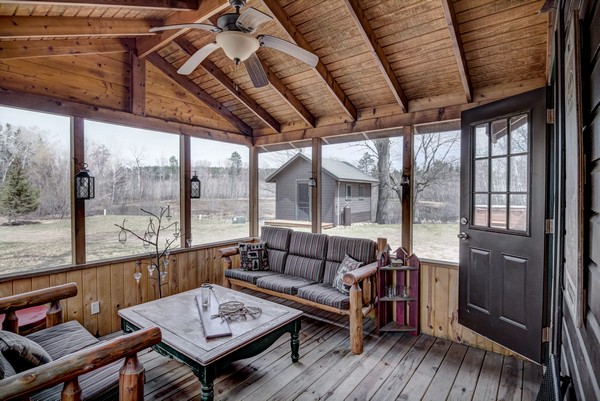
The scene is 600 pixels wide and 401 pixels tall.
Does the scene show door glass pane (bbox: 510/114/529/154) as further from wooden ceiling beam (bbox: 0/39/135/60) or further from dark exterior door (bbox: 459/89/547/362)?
wooden ceiling beam (bbox: 0/39/135/60)

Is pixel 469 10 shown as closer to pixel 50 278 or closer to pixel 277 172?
pixel 277 172

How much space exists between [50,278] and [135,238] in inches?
35.4

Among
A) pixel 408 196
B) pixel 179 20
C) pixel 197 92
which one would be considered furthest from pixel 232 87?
pixel 408 196

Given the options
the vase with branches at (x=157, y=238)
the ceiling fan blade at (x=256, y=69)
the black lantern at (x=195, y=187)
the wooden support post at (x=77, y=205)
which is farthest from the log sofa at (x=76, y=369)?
the black lantern at (x=195, y=187)

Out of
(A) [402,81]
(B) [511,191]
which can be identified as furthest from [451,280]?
(A) [402,81]

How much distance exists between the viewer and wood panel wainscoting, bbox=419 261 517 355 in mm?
3113

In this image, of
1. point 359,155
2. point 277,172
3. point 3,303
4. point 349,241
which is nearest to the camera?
point 3,303

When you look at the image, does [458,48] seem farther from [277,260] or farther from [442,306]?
[277,260]

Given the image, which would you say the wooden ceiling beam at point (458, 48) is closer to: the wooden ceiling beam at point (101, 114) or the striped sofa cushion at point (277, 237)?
the striped sofa cushion at point (277, 237)

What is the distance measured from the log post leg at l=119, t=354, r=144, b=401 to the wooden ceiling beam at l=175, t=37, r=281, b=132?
3.10 metres

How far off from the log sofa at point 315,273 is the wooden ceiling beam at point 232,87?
63.4 inches

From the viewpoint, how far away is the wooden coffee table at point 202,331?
2025 mm

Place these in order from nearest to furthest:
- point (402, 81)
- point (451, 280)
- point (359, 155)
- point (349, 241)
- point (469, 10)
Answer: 1. point (469, 10)
2. point (451, 280)
3. point (402, 81)
4. point (349, 241)
5. point (359, 155)

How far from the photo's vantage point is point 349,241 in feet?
12.0
